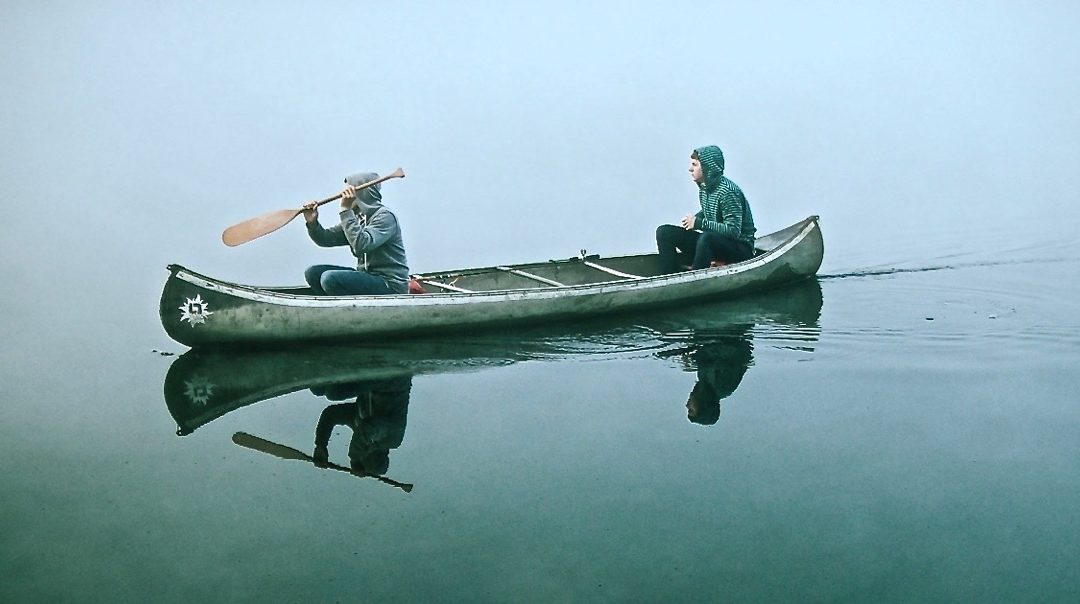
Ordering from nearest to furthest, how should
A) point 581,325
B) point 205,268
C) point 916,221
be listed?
point 581,325
point 205,268
point 916,221

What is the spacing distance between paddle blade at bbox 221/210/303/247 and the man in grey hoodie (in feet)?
1.33

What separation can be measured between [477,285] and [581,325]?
122cm

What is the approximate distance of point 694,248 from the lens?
944 centimetres

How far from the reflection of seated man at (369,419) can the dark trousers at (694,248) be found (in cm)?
328

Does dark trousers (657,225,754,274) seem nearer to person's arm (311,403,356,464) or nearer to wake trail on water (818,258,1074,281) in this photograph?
wake trail on water (818,258,1074,281)

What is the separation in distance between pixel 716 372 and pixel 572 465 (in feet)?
6.83

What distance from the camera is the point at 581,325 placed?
→ 27.1 feet

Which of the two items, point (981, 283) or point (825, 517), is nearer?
point (825, 517)

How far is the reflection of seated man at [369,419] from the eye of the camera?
5.38 m

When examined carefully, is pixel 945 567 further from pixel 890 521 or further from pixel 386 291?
pixel 386 291

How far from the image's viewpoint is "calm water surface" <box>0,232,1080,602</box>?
13.1 ft

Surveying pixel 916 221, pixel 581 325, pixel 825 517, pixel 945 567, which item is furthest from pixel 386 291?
pixel 916 221

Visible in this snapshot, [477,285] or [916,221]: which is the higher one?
[916,221]

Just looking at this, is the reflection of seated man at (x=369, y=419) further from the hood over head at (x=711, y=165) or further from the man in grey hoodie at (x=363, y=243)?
the hood over head at (x=711, y=165)
